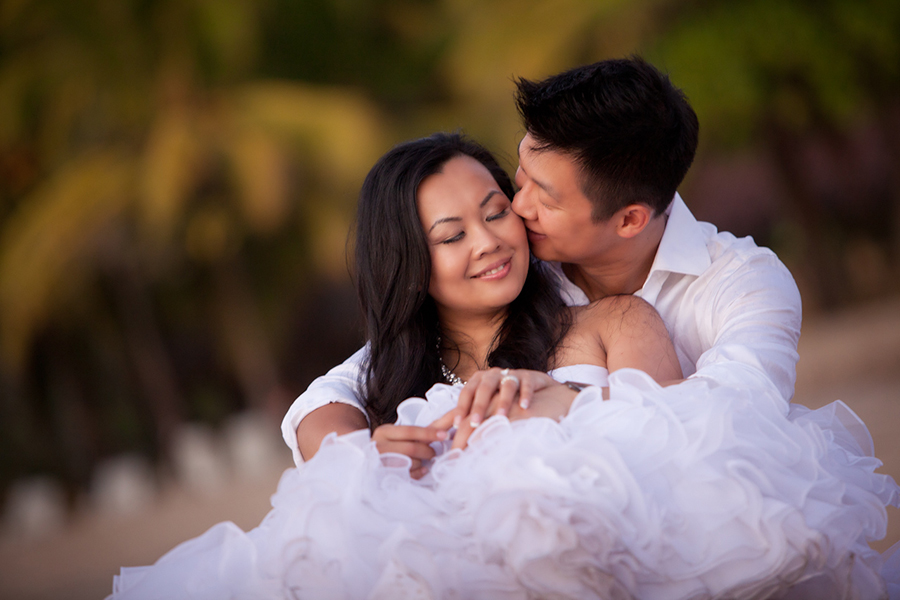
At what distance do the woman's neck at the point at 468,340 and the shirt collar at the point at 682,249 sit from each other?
2.00 ft

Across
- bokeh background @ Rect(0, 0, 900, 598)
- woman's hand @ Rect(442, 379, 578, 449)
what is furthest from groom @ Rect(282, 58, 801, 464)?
bokeh background @ Rect(0, 0, 900, 598)

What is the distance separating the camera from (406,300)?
2.91 metres

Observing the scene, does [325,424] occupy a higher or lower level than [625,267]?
lower

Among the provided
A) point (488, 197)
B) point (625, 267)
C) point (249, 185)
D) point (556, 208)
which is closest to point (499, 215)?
point (488, 197)

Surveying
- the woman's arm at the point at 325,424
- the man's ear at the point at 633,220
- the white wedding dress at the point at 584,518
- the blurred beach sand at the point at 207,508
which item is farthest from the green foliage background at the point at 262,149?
the white wedding dress at the point at 584,518

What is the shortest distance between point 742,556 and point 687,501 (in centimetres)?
17

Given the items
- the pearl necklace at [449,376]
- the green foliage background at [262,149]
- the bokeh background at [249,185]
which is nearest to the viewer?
the pearl necklace at [449,376]

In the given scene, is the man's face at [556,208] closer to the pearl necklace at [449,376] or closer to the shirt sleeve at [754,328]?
the shirt sleeve at [754,328]

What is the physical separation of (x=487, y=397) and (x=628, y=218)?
108 cm

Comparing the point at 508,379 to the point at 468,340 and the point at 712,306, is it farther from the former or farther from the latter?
the point at 712,306

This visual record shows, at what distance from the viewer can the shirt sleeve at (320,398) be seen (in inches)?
114

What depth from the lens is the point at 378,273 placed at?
297 cm

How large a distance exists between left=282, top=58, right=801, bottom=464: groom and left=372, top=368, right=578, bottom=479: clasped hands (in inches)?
21.2

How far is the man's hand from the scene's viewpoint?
2.23 m
